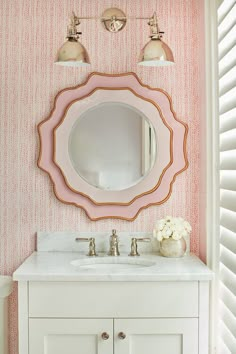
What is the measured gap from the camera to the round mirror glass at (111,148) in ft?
10.8

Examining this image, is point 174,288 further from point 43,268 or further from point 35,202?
point 35,202

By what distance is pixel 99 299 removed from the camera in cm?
272

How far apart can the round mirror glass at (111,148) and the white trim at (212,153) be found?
15.9 inches

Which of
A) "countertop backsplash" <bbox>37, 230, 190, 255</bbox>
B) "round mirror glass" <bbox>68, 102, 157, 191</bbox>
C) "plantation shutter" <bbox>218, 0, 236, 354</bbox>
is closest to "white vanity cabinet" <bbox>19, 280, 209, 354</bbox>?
"plantation shutter" <bbox>218, 0, 236, 354</bbox>

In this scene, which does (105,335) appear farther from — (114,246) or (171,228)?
(171,228)

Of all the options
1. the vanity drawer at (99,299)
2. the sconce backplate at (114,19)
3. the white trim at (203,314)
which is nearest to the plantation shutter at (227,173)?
the white trim at (203,314)

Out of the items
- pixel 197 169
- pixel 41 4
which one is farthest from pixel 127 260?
pixel 41 4

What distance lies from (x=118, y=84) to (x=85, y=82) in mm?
175

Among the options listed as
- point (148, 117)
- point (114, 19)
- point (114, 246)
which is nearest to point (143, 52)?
point (114, 19)

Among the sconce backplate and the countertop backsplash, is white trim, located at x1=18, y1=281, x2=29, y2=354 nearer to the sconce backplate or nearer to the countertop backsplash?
the countertop backsplash

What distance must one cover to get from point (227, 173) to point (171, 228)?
0.55 metres

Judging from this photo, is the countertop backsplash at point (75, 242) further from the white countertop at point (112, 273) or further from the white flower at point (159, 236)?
the white countertop at point (112, 273)

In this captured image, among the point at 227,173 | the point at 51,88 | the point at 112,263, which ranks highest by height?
the point at 51,88

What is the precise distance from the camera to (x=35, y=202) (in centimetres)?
332
